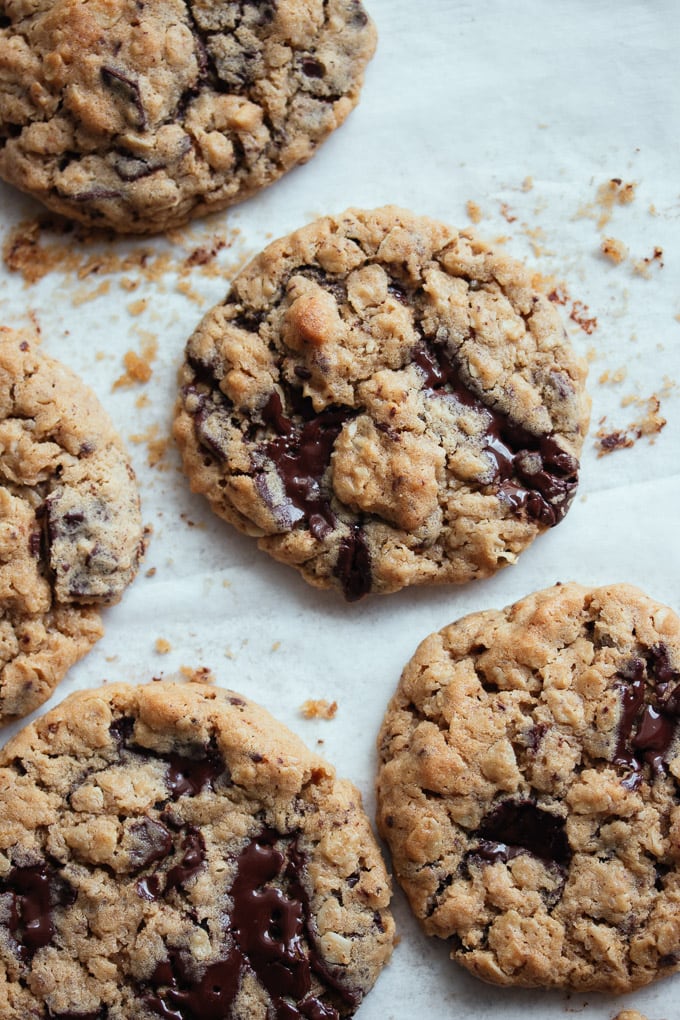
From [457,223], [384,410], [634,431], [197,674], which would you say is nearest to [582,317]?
[634,431]

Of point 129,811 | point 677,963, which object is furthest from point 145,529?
point 677,963

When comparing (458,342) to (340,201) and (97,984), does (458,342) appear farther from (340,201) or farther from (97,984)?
(97,984)

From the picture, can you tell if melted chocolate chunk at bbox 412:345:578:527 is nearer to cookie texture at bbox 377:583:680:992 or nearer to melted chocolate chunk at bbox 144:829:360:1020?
cookie texture at bbox 377:583:680:992

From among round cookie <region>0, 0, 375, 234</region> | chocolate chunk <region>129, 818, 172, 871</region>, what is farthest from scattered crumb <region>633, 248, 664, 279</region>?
chocolate chunk <region>129, 818, 172, 871</region>

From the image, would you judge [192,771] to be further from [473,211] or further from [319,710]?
[473,211]

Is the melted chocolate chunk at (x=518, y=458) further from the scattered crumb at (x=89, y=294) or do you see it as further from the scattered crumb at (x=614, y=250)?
the scattered crumb at (x=89, y=294)
